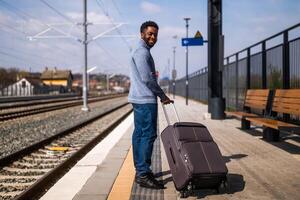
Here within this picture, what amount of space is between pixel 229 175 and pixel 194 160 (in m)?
1.40

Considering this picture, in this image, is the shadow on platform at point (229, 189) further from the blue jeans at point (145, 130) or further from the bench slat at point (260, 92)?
the bench slat at point (260, 92)

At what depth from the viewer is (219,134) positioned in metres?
11.8

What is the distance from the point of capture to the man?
228 inches

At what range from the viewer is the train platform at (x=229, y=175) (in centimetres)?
552

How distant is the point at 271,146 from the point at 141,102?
173 inches

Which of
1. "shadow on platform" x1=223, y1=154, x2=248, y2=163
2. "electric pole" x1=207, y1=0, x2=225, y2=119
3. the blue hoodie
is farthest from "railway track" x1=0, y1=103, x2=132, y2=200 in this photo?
"electric pole" x1=207, y1=0, x2=225, y2=119

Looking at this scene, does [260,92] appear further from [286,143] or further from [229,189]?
[229,189]

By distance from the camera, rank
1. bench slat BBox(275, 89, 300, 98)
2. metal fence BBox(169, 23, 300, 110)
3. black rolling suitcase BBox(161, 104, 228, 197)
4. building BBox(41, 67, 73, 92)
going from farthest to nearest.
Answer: building BBox(41, 67, 73, 92) < metal fence BBox(169, 23, 300, 110) < bench slat BBox(275, 89, 300, 98) < black rolling suitcase BBox(161, 104, 228, 197)

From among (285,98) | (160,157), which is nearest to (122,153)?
(160,157)

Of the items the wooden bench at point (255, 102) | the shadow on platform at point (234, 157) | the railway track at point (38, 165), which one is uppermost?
the wooden bench at point (255, 102)

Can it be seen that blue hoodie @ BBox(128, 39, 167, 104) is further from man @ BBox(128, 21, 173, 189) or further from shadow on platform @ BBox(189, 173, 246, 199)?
shadow on platform @ BBox(189, 173, 246, 199)

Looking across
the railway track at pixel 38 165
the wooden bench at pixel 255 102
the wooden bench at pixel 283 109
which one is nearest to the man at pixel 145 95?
the railway track at pixel 38 165

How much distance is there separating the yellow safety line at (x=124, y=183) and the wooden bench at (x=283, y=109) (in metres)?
2.50

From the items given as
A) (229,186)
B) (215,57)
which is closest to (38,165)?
(229,186)
